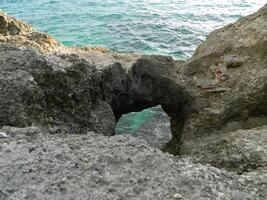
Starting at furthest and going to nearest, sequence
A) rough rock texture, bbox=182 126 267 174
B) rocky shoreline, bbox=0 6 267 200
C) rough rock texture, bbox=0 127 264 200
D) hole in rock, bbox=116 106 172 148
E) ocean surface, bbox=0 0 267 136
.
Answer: ocean surface, bbox=0 0 267 136 → hole in rock, bbox=116 106 172 148 → rough rock texture, bbox=182 126 267 174 → rocky shoreline, bbox=0 6 267 200 → rough rock texture, bbox=0 127 264 200

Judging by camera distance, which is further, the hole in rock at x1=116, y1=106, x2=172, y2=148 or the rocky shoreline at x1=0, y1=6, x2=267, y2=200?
the hole in rock at x1=116, y1=106, x2=172, y2=148

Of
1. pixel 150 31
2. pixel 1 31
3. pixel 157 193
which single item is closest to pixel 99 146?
pixel 157 193

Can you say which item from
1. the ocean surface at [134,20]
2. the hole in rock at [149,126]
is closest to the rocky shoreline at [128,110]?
the hole in rock at [149,126]

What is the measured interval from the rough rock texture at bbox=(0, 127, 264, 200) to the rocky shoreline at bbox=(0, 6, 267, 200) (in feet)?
0.03

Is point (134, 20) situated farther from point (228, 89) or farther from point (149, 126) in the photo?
point (228, 89)

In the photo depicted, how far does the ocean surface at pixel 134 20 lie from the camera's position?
68.0ft

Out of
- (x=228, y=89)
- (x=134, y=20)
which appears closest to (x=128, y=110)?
(x=228, y=89)

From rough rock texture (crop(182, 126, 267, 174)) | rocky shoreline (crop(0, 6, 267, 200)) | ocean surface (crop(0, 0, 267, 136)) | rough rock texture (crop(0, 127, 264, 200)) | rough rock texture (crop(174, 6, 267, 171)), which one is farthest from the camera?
ocean surface (crop(0, 0, 267, 136))

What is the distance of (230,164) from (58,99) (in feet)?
8.98

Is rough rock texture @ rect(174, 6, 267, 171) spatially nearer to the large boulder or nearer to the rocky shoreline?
the rocky shoreline

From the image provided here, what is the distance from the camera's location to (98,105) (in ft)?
26.3

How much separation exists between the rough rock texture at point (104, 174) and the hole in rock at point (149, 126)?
649cm

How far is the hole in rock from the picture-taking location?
11781 millimetres

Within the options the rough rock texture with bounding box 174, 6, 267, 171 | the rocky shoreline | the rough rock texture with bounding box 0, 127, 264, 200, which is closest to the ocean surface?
the rocky shoreline
